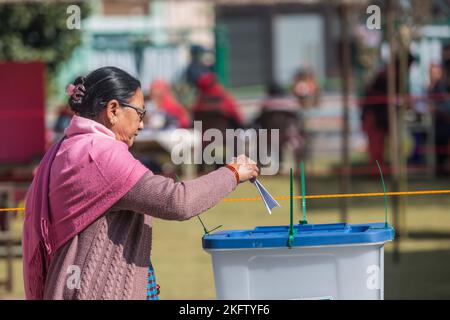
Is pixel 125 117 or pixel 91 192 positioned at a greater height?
pixel 125 117

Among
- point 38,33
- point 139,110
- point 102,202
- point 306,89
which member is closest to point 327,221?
point 139,110

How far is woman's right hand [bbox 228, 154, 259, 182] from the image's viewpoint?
350cm

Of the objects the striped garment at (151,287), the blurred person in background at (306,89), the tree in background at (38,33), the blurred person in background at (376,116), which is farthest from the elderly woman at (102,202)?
the blurred person in background at (306,89)

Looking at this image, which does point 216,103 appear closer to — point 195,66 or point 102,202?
point 195,66

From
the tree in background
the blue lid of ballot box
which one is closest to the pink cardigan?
the blue lid of ballot box

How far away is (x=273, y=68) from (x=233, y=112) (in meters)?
14.1

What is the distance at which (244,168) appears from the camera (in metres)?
3.52

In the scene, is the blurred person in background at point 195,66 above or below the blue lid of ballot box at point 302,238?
above

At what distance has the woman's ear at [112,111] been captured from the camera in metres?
3.54

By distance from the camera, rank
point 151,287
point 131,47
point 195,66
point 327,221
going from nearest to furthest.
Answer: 1. point 151,287
2. point 327,221
3. point 131,47
4. point 195,66

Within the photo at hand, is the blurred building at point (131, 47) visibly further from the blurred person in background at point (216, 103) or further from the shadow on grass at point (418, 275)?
the shadow on grass at point (418, 275)

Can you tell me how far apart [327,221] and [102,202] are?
24.1 ft

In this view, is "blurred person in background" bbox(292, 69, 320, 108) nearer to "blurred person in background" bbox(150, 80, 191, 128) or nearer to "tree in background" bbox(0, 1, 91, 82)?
"blurred person in background" bbox(150, 80, 191, 128)

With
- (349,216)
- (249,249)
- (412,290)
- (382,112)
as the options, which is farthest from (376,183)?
(249,249)
